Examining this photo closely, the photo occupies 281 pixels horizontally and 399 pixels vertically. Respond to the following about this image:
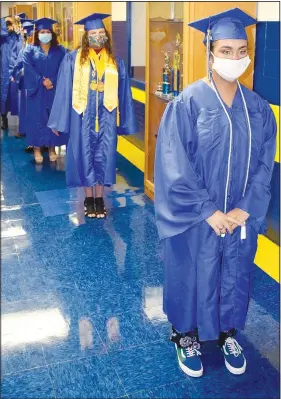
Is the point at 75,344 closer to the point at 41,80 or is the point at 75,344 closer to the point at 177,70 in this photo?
the point at 177,70

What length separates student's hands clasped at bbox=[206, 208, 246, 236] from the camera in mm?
2105

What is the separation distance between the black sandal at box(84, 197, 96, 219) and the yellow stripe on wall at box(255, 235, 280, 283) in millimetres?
1547

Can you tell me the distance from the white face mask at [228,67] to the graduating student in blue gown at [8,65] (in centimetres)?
574

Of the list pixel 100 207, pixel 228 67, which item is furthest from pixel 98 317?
pixel 100 207

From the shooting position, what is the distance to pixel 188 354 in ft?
7.88

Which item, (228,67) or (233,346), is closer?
(228,67)

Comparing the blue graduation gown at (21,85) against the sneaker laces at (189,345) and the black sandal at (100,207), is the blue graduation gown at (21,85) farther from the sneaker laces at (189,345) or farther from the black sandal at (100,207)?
the sneaker laces at (189,345)

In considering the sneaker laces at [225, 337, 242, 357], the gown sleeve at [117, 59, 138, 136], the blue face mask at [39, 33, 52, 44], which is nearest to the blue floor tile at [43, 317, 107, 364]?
the sneaker laces at [225, 337, 242, 357]

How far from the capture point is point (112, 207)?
464 cm

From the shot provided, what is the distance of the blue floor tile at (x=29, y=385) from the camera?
2215 millimetres

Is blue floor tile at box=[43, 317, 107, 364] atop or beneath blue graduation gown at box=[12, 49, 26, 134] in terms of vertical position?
beneath

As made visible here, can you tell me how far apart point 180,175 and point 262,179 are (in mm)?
383

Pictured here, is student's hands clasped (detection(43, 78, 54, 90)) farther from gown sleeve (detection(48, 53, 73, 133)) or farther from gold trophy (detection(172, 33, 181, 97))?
gold trophy (detection(172, 33, 181, 97))

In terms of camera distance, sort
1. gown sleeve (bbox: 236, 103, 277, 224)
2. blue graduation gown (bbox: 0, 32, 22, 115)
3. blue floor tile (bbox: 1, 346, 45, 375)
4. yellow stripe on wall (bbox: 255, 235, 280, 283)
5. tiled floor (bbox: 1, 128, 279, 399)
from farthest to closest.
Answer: blue graduation gown (bbox: 0, 32, 22, 115)
yellow stripe on wall (bbox: 255, 235, 280, 283)
blue floor tile (bbox: 1, 346, 45, 375)
tiled floor (bbox: 1, 128, 279, 399)
gown sleeve (bbox: 236, 103, 277, 224)
